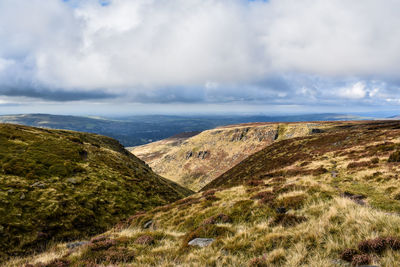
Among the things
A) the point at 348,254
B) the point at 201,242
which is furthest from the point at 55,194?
the point at 348,254

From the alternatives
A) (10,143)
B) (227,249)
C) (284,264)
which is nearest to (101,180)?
(10,143)

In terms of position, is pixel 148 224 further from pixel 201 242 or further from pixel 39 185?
pixel 39 185

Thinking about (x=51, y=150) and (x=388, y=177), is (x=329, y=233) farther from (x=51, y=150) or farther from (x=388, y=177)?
(x=51, y=150)

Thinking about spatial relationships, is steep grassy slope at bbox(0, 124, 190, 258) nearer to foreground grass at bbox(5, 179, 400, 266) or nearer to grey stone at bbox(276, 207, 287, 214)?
foreground grass at bbox(5, 179, 400, 266)

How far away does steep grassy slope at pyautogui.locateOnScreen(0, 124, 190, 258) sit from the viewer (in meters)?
15.4

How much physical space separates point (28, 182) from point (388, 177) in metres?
34.8

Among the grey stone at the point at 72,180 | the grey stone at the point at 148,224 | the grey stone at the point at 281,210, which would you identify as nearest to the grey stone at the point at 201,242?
the grey stone at the point at 281,210

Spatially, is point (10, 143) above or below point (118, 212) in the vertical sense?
above

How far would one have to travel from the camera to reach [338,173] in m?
21.5

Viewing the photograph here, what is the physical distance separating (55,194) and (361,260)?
2525 centimetres

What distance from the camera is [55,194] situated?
66.7ft

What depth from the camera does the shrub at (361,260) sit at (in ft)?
15.9

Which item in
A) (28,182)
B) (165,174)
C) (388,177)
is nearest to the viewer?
(388,177)

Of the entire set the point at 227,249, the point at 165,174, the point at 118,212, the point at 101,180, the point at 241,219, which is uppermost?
the point at 227,249
